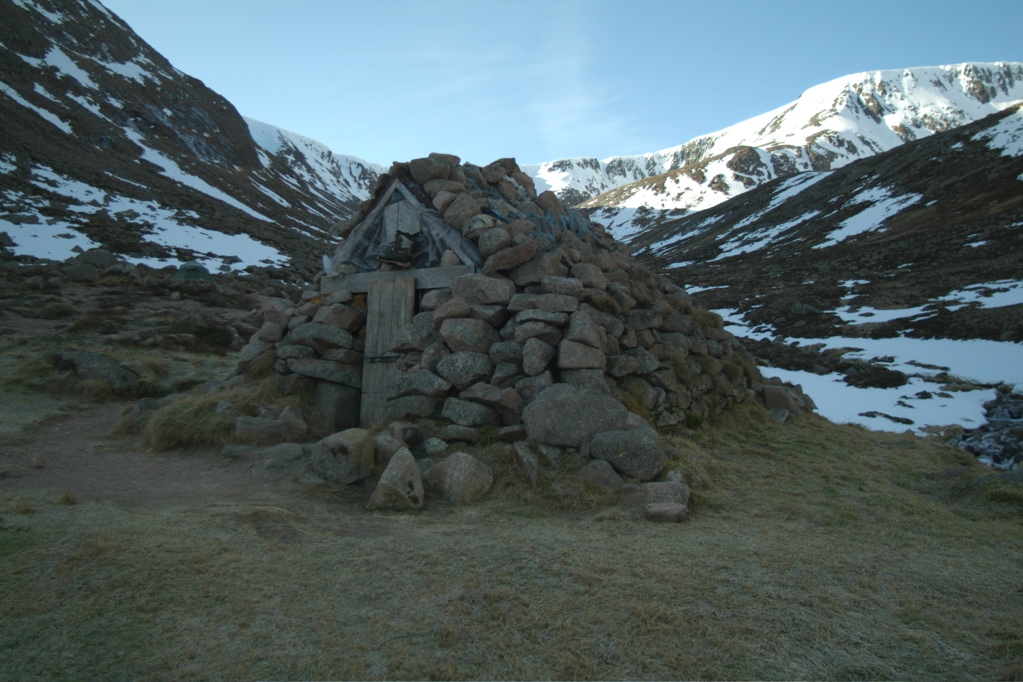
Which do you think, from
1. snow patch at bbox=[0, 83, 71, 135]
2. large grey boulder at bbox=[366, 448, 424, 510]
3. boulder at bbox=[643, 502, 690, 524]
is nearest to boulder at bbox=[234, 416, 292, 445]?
large grey boulder at bbox=[366, 448, 424, 510]

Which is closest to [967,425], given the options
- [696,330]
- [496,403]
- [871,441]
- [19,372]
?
[871,441]

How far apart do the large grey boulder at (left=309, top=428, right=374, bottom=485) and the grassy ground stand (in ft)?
1.30

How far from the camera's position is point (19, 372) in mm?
10953

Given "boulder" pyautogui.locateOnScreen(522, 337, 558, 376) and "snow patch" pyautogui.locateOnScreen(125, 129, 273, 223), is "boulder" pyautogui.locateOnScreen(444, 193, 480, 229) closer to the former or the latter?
"boulder" pyautogui.locateOnScreen(522, 337, 558, 376)

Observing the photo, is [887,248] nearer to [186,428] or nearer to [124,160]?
[186,428]

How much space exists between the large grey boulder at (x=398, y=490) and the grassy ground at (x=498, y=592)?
0.60ft

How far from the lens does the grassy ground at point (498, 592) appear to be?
10.3 feet

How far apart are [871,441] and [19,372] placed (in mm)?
15442

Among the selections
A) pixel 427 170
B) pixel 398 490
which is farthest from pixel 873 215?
pixel 398 490

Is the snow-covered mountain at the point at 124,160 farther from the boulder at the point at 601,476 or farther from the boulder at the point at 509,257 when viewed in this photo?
the boulder at the point at 601,476

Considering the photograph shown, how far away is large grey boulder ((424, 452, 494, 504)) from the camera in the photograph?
593cm

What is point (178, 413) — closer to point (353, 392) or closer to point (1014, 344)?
point (353, 392)

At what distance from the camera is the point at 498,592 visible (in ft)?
12.5

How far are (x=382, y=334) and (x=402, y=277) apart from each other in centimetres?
96
